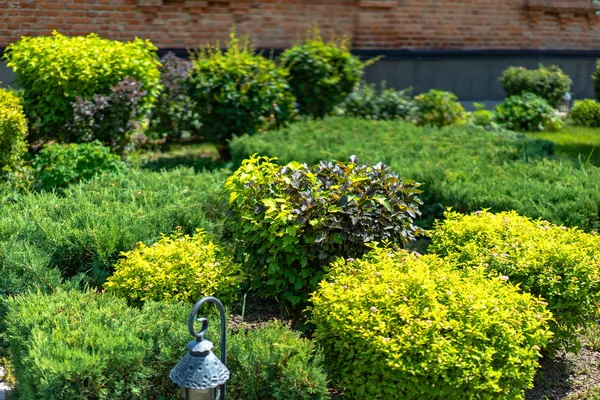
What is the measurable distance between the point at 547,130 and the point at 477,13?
11.9 feet

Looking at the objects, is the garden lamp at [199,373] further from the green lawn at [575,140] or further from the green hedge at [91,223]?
the green lawn at [575,140]

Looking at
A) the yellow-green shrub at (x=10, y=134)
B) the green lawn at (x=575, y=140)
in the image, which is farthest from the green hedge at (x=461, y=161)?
the yellow-green shrub at (x=10, y=134)

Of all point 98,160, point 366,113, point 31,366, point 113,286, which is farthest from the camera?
point 366,113

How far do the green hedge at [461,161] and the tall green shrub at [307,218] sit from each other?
5.06 feet

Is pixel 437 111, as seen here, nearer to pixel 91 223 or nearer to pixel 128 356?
pixel 91 223

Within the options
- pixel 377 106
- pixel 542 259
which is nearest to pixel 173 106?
pixel 377 106

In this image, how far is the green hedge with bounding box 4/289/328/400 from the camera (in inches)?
152

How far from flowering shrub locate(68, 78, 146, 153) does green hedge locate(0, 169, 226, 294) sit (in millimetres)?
2056

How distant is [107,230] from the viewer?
18.2ft

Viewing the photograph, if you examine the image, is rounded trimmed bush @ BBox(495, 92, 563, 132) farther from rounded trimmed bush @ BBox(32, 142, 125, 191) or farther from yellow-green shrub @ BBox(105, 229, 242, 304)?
yellow-green shrub @ BBox(105, 229, 242, 304)

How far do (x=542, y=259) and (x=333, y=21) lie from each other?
9.61m

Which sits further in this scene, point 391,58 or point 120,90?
point 391,58

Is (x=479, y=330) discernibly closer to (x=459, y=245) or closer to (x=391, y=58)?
(x=459, y=245)

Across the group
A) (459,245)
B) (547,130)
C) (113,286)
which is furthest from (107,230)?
(547,130)
